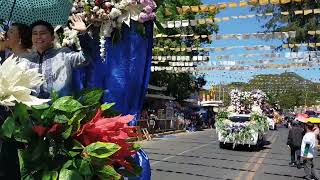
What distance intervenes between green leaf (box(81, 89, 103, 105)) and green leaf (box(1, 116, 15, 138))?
1.28ft

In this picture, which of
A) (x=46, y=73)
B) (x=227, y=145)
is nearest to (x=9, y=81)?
(x=46, y=73)

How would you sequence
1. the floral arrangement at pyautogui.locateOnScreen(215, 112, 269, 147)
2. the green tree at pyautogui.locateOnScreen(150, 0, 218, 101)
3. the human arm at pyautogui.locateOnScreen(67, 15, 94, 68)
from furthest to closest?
the green tree at pyautogui.locateOnScreen(150, 0, 218, 101) < the floral arrangement at pyautogui.locateOnScreen(215, 112, 269, 147) < the human arm at pyautogui.locateOnScreen(67, 15, 94, 68)

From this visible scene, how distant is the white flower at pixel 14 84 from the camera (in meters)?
2.14

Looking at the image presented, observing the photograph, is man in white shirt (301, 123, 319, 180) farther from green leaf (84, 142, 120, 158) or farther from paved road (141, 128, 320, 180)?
green leaf (84, 142, 120, 158)

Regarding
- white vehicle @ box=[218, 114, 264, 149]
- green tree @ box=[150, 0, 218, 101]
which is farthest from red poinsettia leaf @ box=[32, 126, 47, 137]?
white vehicle @ box=[218, 114, 264, 149]

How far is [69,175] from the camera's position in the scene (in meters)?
2.09

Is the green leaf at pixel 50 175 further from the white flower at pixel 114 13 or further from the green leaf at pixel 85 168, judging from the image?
the white flower at pixel 114 13

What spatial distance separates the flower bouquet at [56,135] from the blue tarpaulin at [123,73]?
147cm

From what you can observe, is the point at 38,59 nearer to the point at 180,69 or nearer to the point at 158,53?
the point at 158,53

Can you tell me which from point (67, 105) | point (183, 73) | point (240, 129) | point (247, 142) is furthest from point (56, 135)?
point (183, 73)

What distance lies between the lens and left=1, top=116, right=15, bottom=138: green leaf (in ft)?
6.89

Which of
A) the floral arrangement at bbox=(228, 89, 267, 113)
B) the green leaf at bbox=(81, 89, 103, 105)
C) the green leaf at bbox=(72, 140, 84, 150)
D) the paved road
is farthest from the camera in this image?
the floral arrangement at bbox=(228, 89, 267, 113)

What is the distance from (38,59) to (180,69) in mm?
23551

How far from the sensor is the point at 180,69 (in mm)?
26844
